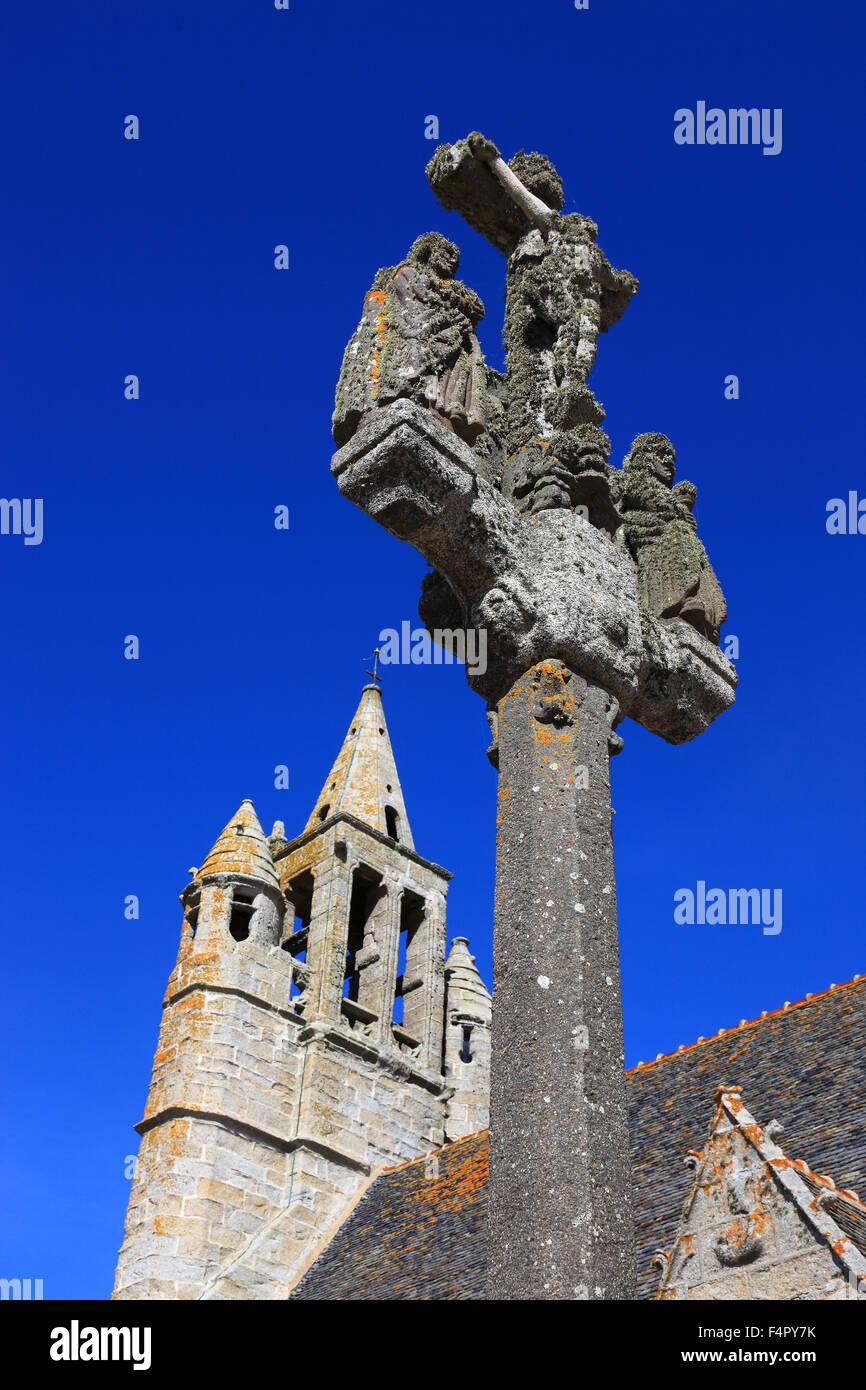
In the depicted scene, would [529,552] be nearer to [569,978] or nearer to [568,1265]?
[569,978]

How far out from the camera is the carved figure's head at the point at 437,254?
15.9 feet

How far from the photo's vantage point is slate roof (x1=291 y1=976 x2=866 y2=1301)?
27.7ft

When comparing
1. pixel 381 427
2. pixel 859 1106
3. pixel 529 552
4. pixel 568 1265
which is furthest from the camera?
pixel 859 1106

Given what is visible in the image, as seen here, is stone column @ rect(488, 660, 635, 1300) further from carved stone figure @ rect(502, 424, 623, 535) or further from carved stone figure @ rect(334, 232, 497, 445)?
carved stone figure @ rect(334, 232, 497, 445)

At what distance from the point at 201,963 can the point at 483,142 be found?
11230 millimetres

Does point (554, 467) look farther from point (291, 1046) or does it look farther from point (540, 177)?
point (291, 1046)

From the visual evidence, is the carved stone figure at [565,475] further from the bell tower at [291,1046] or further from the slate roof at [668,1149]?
the bell tower at [291,1046]

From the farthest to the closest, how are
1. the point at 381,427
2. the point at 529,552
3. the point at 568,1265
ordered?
1. the point at 529,552
2. the point at 381,427
3. the point at 568,1265

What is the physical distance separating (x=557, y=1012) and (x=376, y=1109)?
12.6 meters

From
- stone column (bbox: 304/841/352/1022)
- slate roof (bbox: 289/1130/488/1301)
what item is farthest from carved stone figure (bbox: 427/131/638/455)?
stone column (bbox: 304/841/352/1022)

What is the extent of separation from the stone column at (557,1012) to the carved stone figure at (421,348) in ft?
3.22

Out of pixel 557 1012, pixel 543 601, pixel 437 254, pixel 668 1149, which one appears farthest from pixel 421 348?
pixel 668 1149
